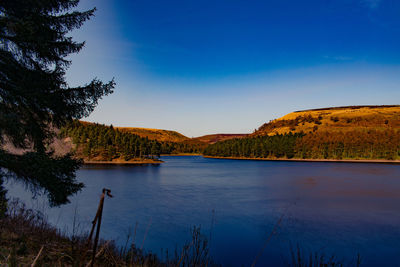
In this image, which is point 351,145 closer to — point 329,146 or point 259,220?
point 329,146

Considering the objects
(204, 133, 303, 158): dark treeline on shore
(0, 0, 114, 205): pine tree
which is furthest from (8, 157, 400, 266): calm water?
(204, 133, 303, 158): dark treeline on shore

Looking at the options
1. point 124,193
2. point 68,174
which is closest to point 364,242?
point 68,174

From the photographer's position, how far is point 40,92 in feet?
27.2

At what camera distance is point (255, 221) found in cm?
2195

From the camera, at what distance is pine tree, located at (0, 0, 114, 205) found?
8055 mm

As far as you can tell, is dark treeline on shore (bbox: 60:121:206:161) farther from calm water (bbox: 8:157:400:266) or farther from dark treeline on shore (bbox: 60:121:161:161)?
calm water (bbox: 8:157:400:266)

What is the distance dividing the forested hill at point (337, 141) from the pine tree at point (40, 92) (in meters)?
120

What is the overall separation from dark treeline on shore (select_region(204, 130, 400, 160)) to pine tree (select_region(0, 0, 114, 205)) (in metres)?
120

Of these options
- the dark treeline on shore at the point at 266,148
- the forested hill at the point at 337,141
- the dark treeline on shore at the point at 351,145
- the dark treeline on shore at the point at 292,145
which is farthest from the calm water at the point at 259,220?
the dark treeline on shore at the point at 266,148

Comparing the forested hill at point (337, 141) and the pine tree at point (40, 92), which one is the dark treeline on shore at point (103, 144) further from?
the pine tree at point (40, 92)

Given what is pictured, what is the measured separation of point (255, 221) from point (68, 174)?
1743cm

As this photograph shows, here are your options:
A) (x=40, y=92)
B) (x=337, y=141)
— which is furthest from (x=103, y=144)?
(x=337, y=141)

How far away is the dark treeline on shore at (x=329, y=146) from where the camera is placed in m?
104

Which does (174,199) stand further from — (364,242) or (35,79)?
(35,79)
